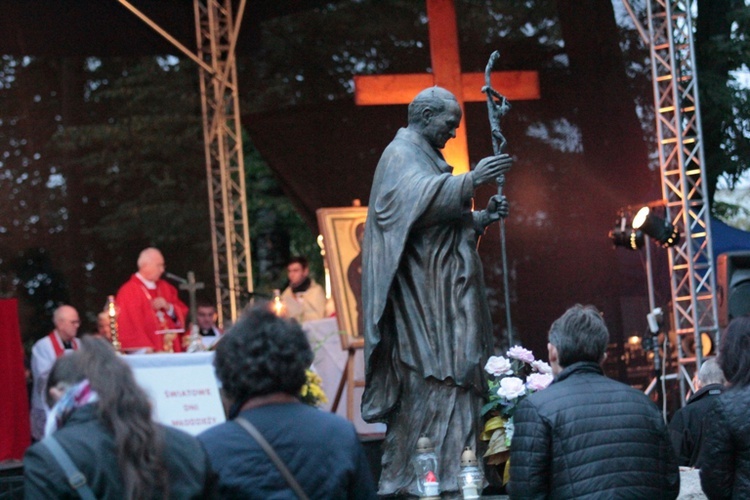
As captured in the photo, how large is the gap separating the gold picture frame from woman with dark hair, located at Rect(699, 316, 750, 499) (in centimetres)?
679

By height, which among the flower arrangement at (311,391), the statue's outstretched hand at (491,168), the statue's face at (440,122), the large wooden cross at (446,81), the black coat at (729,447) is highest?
the large wooden cross at (446,81)

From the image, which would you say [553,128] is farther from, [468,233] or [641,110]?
[468,233]

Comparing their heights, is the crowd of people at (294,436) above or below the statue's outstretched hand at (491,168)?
below

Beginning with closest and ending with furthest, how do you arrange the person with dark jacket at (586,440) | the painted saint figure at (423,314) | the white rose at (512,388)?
the person with dark jacket at (586,440) < the white rose at (512,388) < the painted saint figure at (423,314)

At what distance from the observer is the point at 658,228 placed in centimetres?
1173

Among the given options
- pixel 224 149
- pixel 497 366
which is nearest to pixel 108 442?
pixel 497 366

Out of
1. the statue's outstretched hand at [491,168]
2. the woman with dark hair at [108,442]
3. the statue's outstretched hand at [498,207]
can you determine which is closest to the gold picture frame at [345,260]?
the statue's outstretched hand at [498,207]

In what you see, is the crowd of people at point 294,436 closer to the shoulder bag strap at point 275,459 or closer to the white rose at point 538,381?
the shoulder bag strap at point 275,459

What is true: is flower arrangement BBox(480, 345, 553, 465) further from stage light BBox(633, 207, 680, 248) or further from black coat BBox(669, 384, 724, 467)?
stage light BBox(633, 207, 680, 248)

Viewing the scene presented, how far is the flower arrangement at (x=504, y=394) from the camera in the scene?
569cm

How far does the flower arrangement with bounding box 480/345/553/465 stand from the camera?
569 centimetres

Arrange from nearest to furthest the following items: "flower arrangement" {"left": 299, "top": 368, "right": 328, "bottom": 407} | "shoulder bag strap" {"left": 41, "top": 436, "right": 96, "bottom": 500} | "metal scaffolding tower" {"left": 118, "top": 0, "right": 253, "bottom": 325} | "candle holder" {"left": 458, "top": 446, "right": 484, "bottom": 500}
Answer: "shoulder bag strap" {"left": 41, "top": 436, "right": 96, "bottom": 500}, "candle holder" {"left": 458, "top": 446, "right": 484, "bottom": 500}, "flower arrangement" {"left": 299, "top": 368, "right": 328, "bottom": 407}, "metal scaffolding tower" {"left": 118, "top": 0, "right": 253, "bottom": 325}

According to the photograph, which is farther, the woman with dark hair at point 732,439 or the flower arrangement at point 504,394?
the flower arrangement at point 504,394

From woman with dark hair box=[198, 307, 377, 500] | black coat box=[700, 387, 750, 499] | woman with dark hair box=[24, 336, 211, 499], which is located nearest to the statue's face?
black coat box=[700, 387, 750, 499]
